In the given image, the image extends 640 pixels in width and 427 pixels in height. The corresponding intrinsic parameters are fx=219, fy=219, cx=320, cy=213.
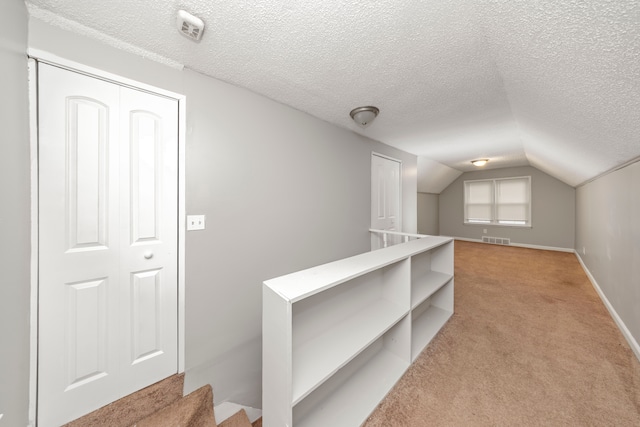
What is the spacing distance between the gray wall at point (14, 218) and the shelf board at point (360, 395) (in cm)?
134

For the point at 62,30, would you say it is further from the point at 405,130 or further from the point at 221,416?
the point at 405,130

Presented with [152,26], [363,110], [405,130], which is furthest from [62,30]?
[405,130]

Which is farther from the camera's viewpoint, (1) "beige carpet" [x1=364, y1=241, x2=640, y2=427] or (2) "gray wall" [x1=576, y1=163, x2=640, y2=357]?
(2) "gray wall" [x1=576, y1=163, x2=640, y2=357]

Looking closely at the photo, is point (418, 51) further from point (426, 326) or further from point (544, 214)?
point (544, 214)

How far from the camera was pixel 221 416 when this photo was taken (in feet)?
5.24

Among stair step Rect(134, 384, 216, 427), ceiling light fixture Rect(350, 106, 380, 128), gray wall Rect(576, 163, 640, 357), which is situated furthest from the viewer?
ceiling light fixture Rect(350, 106, 380, 128)

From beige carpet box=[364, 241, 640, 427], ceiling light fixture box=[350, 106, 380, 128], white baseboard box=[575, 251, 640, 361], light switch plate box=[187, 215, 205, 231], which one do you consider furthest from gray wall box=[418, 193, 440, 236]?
light switch plate box=[187, 215, 205, 231]

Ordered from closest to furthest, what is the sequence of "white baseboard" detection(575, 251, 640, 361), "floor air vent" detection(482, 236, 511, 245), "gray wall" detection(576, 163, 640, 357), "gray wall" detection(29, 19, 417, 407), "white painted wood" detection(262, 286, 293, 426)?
1. "white painted wood" detection(262, 286, 293, 426)
2. "gray wall" detection(29, 19, 417, 407)
3. "white baseboard" detection(575, 251, 640, 361)
4. "gray wall" detection(576, 163, 640, 357)
5. "floor air vent" detection(482, 236, 511, 245)

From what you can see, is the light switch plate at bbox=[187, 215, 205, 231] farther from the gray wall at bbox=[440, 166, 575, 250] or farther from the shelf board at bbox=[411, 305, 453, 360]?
the gray wall at bbox=[440, 166, 575, 250]

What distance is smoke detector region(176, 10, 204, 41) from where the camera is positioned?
104 cm

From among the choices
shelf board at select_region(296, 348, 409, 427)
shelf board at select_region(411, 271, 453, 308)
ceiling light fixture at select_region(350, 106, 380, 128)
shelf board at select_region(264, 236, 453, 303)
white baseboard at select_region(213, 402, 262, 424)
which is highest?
ceiling light fixture at select_region(350, 106, 380, 128)

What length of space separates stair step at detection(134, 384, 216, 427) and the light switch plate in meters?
1.10

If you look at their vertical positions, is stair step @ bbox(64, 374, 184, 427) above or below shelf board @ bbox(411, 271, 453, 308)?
below

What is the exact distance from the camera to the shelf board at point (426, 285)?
6.27 feet
